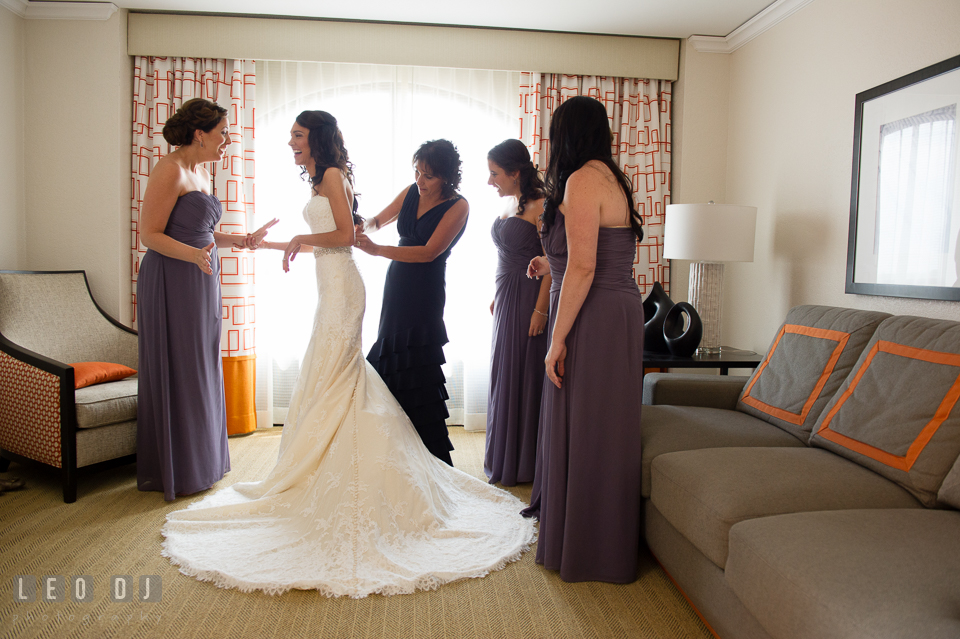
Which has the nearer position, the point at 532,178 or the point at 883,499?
the point at 883,499

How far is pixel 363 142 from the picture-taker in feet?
14.3

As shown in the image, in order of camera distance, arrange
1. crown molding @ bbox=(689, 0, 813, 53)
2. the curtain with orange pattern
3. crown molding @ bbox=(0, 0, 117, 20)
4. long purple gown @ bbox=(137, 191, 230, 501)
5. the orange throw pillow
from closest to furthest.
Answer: long purple gown @ bbox=(137, 191, 230, 501) → the orange throw pillow → crown molding @ bbox=(689, 0, 813, 53) → crown molding @ bbox=(0, 0, 117, 20) → the curtain with orange pattern

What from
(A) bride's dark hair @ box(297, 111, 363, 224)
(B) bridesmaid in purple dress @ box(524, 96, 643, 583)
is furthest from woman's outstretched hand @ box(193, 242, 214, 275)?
(B) bridesmaid in purple dress @ box(524, 96, 643, 583)

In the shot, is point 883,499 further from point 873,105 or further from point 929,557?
point 873,105

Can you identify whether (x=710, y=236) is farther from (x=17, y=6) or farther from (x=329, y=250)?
(x=17, y=6)

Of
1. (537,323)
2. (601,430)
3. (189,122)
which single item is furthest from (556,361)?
(189,122)

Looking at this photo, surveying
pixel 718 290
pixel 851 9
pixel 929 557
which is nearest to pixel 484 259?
pixel 718 290

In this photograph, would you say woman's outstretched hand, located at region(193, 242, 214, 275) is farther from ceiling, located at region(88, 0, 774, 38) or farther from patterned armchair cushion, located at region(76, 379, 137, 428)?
ceiling, located at region(88, 0, 774, 38)

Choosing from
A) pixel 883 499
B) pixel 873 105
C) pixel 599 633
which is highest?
pixel 873 105

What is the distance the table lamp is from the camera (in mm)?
3391

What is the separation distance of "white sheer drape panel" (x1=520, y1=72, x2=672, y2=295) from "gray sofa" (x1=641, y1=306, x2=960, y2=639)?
1.67m

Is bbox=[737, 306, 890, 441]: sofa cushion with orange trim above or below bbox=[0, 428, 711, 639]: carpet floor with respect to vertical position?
above

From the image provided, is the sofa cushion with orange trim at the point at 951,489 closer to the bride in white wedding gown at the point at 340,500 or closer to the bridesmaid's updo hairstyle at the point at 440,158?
the bride in white wedding gown at the point at 340,500

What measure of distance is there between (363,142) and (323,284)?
77.2 inches
